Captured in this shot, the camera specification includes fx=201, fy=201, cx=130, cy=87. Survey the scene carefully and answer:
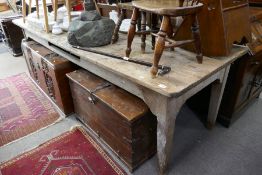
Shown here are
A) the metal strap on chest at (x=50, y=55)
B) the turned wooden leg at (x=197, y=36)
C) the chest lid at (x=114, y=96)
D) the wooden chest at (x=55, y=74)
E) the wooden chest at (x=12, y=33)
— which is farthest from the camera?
the wooden chest at (x=12, y=33)

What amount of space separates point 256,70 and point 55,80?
5.25 ft

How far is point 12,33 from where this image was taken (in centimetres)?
325

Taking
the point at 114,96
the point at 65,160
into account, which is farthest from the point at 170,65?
the point at 65,160

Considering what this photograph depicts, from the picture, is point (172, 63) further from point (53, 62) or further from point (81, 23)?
point (53, 62)

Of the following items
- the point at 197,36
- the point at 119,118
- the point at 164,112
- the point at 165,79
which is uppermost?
the point at 197,36

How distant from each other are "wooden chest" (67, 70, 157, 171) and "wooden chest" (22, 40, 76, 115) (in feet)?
0.59

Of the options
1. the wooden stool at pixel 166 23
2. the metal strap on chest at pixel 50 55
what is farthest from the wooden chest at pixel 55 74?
the wooden stool at pixel 166 23

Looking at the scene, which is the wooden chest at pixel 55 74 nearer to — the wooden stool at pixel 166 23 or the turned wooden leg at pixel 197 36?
the wooden stool at pixel 166 23

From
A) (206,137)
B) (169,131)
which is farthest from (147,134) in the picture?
(206,137)

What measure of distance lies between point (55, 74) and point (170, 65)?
982mm

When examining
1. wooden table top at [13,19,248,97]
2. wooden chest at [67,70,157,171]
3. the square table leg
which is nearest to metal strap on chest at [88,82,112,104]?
wooden chest at [67,70,157,171]

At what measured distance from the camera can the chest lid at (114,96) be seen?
1.14 m

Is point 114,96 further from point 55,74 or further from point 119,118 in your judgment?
point 55,74

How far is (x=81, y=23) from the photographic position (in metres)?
1.52
